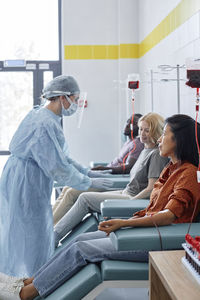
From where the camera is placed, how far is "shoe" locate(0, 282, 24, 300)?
2.12 m

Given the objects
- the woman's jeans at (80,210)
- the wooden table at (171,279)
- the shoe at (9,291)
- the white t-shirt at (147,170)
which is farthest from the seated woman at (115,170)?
the wooden table at (171,279)

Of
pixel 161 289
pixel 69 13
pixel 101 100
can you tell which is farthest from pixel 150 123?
pixel 69 13

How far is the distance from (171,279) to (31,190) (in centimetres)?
156

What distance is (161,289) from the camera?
1637 mm

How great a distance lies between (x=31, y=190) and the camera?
9.07 feet

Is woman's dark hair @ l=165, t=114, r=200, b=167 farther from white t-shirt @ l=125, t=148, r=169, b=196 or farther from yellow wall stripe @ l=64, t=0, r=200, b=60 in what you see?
yellow wall stripe @ l=64, t=0, r=200, b=60

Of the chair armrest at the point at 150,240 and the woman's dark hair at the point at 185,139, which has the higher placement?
the woman's dark hair at the point at 185,139

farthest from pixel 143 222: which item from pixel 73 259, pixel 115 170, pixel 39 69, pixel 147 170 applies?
pixel 39 69

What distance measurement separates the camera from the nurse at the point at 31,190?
274cm

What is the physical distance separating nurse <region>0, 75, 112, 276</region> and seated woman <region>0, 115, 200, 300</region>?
574mm

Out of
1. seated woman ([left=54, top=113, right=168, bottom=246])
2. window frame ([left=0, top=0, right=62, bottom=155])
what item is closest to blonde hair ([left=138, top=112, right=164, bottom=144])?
seated woman ([left=54, top=113, right=168, bottom=246])

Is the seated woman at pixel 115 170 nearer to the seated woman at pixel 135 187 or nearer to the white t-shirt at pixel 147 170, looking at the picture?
the seated woman at pixel 135 187

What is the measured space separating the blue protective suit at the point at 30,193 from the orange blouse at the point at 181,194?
2.79 ft

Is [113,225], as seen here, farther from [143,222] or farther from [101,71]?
[101,71]
